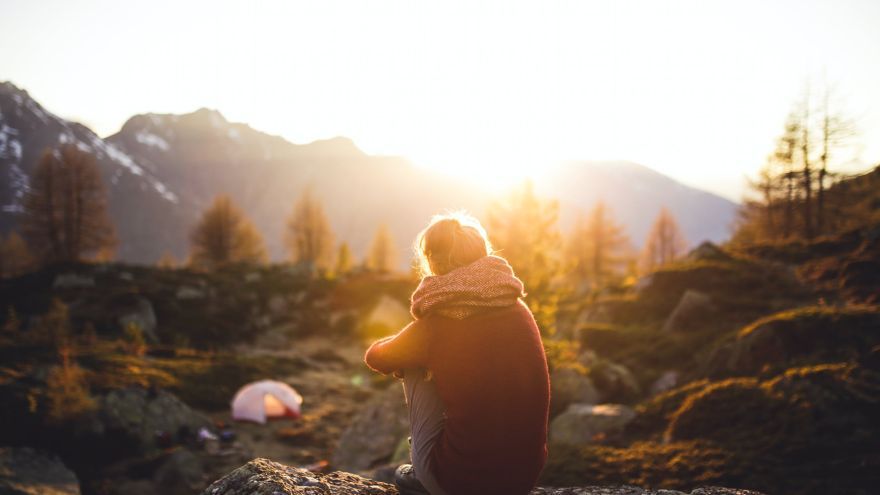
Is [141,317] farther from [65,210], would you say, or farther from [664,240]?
[664,240]

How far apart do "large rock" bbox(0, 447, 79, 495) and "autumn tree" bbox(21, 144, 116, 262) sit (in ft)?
137

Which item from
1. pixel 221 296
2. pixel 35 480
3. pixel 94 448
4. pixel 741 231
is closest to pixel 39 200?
pixel 221 296

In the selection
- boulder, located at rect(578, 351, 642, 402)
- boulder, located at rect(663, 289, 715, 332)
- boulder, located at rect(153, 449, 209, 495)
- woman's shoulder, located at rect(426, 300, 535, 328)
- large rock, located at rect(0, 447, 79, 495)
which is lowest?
boulder, located at rect(153, 449, 209, 495)

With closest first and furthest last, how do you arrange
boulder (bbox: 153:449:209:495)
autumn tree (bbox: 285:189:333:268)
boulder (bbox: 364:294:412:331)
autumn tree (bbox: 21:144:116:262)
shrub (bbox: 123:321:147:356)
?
boulder (bbox: 153:449:209:495), shrub (bbox: 123:321:147:356), boulder (bbox: 364:294:412:331), autumn tree (bbox: 21:144:116:262), autumn tree (bbox: 285:189:333:268)

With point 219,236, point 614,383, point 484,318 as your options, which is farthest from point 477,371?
point 219,236

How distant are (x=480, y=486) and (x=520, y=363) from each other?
0.83m

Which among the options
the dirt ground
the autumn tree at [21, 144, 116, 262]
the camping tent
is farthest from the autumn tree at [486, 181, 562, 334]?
the autumn tree at [21, 144, 116, 262]

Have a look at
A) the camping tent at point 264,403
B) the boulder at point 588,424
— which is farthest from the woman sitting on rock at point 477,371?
the camping tent at point 264,403

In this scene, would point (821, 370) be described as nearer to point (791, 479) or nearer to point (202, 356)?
point (791, 479)

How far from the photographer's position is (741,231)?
42.2m

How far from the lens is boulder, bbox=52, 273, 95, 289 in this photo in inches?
1229

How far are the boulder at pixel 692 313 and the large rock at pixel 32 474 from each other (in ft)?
49.6

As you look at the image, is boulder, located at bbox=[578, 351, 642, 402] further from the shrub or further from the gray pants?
the shrub

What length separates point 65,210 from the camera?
138 feet
